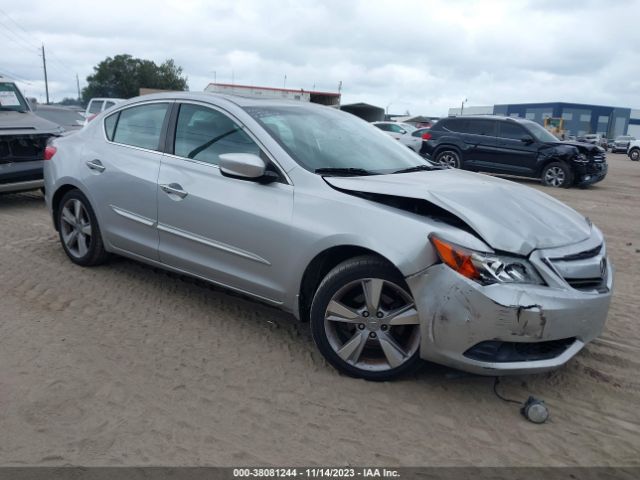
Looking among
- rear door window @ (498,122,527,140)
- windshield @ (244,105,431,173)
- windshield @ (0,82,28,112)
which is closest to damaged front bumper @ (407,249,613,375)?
windshield @ (244,105,431,173)

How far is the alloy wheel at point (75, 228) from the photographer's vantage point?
192 inches

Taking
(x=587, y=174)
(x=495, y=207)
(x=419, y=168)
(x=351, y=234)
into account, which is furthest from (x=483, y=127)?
(x=351, y=234)

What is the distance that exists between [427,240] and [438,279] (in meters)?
0.22

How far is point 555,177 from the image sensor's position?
13.3m

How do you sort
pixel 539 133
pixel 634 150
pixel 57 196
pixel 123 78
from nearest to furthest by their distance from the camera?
pixel 57 196
pixel 539 133
pixel 634 150
pixel 123 78

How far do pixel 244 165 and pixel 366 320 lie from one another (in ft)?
4.06

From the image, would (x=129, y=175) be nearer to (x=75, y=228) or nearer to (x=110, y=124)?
(x=110, y=124)

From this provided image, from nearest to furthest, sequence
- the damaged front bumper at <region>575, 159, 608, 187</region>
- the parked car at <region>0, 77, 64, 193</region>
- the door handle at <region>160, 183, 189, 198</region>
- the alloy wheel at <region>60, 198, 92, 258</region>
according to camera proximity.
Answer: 1. the door handle at <region>160, 183, 189, 198</region>
2. the alloy wheel at <region>60, 198, 92, 258</region>
3. the parked car at <region>0, 77, 64, 193</region>
4. the damaged front bumper at <region>575, 159, 608, 187</region>

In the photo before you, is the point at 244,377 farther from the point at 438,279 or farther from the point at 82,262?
the point at 82,262

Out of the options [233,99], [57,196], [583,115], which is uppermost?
[583,115]

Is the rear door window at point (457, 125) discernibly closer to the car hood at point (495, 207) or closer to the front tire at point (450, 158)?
the front tire at point (450, 158)

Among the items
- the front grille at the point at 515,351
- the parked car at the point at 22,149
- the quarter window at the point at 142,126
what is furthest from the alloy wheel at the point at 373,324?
the parked car at the point at 22,149

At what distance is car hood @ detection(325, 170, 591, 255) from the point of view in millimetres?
2936

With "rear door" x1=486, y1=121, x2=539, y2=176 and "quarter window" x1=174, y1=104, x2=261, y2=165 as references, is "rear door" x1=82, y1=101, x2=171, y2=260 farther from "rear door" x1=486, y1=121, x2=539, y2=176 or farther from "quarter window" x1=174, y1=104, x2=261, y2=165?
"rear door" x1=486, y1=121, x2=539, y2=176
